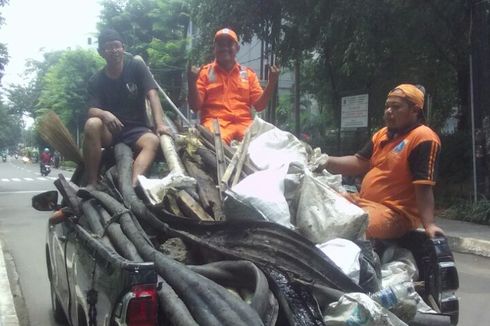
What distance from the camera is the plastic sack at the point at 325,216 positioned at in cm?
313

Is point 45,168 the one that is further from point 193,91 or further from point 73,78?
point 193,91

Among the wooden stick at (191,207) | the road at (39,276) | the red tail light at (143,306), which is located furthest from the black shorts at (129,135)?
the red tail light at (143,306)

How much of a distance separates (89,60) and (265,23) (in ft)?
79.3

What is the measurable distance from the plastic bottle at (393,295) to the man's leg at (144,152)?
1822 millimetres

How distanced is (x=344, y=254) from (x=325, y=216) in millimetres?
276

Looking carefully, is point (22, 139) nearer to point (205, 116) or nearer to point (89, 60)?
point (89, 60)

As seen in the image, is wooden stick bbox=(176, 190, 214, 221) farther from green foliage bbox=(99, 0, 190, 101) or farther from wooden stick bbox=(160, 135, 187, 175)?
green foliage bbox=(99, 0, 190, 101)

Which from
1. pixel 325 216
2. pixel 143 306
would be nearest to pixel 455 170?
pixel 325 216

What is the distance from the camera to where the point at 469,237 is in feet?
31.4

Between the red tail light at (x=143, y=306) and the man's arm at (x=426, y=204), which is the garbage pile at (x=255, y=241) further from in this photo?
the man's arm at (x=426, y=204)

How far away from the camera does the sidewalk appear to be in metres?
9.14

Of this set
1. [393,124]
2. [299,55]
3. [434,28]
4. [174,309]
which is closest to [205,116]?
[393,124]

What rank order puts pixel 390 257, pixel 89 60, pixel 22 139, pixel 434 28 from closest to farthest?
pixel 390 257 < pixel 434 28 < pixel 89 60 < pixel 22 139

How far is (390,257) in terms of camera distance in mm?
3646
